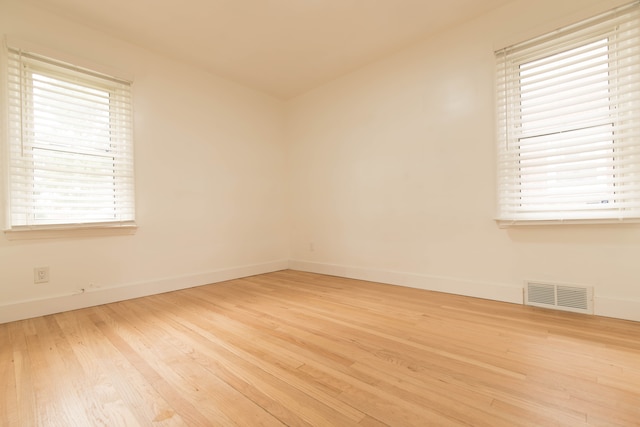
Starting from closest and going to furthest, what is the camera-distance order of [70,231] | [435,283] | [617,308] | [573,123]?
[617,308], [573,123], [70,231], [435,283]

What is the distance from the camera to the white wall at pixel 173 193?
2.26m

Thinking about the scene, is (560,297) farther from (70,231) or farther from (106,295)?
(70,231)

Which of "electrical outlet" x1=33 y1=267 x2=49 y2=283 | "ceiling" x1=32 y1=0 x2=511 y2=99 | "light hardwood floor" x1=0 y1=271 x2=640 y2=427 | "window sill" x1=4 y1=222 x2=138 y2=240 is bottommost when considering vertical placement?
"light hardwood floor" x1=0 y1=271 x2=640 y2=427

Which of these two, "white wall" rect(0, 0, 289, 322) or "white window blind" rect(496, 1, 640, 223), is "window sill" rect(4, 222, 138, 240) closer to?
"white wall" rect(0, 0, 289, 322)

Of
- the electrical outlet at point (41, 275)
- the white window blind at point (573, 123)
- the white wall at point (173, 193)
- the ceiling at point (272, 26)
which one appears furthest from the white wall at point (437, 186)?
the electrical outlet at point (41, 275)

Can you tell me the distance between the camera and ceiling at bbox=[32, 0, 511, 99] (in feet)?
7.63

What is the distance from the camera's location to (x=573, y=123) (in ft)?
6.90

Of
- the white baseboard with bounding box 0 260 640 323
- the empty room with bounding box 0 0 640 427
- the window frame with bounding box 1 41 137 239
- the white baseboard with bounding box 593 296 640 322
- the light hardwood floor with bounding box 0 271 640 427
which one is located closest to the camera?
the light hardwood floor with bounding box 0 271 640 427

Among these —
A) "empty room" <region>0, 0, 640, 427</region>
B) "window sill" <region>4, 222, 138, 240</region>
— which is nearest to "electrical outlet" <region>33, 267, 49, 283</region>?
"empty room" <region>0, 0, 640, 427</region>

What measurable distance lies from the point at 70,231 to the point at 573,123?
410 centimetres

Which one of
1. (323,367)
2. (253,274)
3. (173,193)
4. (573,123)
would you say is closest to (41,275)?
(173,193)

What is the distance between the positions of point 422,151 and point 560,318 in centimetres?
176

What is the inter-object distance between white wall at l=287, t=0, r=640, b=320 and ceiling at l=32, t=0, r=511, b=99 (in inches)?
11.5

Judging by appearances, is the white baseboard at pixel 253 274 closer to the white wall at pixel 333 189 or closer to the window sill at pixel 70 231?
the white wall at pixel 333 189
